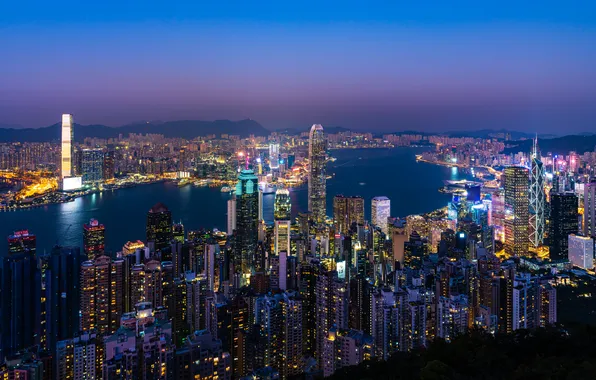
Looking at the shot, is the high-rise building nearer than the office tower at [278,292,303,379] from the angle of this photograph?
No

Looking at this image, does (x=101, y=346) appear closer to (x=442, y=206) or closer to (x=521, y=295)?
(x=521, y=295)

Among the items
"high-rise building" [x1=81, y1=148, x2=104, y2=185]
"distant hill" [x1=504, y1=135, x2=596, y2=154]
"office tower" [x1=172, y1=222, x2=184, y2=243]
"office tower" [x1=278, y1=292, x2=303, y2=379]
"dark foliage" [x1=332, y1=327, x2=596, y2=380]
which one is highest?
"distant hill" [x1=504, y1=135, x2=596, y2=154]

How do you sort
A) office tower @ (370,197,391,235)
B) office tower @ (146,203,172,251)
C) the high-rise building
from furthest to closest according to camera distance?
the high-rise building
office tower @ (370,197,391,235)
office tower @ (146,203,172,251)

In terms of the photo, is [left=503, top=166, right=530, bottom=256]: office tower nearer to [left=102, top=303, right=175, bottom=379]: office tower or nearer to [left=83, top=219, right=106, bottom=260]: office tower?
[left=83, top=219, right=106, bottom=260]: office tower

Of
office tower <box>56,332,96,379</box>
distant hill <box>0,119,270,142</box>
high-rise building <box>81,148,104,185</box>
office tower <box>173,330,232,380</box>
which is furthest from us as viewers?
high-rise building <box>81,148,104,185</box>

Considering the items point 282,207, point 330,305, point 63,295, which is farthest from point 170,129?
point 330,305

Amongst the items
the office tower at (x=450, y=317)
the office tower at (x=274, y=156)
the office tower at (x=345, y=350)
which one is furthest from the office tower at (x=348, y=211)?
the office tower at (x=345, y=350)

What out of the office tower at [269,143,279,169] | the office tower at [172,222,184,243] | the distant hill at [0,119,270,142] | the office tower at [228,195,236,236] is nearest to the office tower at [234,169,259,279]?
the office tower at [228,195,236,236]
